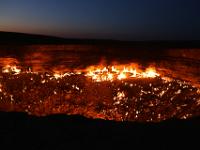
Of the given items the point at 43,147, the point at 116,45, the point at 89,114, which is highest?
the point at 116,45

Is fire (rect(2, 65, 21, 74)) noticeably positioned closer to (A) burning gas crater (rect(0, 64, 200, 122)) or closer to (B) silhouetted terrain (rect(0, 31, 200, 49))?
(A) burning gas crater (rect(0, 64, 200, 122))

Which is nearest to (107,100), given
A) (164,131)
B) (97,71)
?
(97,71)

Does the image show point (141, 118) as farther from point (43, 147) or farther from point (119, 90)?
point (43, 147)

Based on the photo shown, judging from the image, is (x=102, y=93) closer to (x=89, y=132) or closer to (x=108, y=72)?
(x=108, y=72)

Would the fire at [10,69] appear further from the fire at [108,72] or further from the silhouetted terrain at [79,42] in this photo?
the silhouetted terrain at [79,42]

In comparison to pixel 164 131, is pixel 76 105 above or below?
below

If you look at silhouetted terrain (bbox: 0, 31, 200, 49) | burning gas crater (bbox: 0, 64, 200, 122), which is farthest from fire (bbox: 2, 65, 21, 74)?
silhouetted terrain (bbox: 0, 31, 200, 49)
